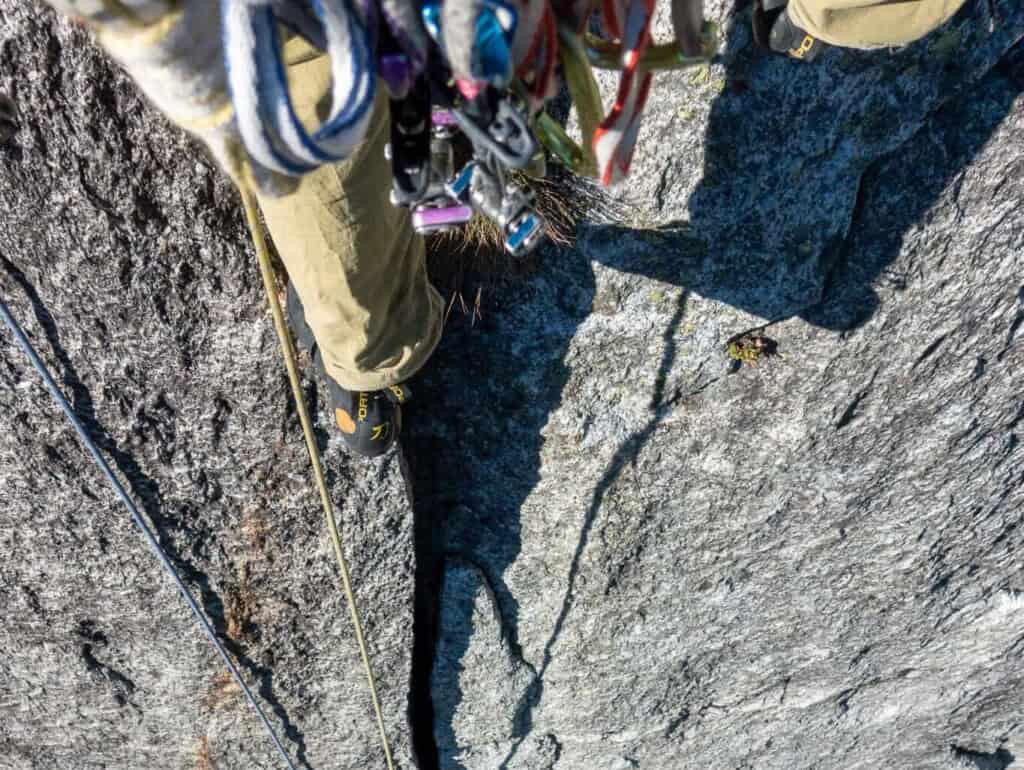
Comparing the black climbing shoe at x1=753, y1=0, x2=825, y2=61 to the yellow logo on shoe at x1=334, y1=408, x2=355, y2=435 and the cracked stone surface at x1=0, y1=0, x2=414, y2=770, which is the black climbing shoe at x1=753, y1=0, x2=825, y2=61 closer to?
the cracked stone surface at x1=0, y1=0, x2=414, y2=770

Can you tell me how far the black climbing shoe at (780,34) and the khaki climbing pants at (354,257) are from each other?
98 cm

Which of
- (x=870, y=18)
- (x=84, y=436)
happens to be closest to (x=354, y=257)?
(x=84, y=436)

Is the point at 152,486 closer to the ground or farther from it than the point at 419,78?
closer to the ground

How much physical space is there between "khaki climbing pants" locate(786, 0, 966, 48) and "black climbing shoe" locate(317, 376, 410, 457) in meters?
1.41

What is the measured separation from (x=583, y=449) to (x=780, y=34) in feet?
4.99

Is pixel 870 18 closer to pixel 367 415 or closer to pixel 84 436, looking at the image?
pixel 367 415

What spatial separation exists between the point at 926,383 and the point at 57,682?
3632 millimetres

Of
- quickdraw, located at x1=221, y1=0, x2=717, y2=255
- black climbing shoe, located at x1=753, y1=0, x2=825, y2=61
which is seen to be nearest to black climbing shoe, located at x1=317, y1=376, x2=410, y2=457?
quickdraw, located at x1=221, y1=0, x2=717, y2=255

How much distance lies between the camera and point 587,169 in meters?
1.47

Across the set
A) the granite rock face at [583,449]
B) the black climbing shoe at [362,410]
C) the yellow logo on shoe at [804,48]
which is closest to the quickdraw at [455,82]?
the yellow logo on shoe at [804,48]

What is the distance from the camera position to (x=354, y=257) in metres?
1.67

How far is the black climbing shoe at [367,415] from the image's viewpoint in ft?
7.44

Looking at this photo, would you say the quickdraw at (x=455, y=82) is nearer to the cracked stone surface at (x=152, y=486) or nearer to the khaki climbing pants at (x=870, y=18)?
the khaki climbing pants at (x=870, y=18)

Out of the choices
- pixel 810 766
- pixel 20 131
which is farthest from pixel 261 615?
pixel 810 766
